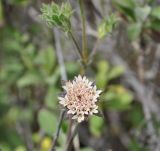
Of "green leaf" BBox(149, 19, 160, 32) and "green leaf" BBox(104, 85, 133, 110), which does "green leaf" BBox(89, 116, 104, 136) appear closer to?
"green leaf" BBox(104, 85, 133, 110)

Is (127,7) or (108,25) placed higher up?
(127,7)

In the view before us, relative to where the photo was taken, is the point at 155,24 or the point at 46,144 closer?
the point at 155,24

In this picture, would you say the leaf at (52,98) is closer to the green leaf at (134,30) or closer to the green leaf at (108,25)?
the green leaf at (134,30)

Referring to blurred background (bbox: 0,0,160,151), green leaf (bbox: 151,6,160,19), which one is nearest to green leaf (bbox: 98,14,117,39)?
green leaf (bbox: 151,6,160,19)

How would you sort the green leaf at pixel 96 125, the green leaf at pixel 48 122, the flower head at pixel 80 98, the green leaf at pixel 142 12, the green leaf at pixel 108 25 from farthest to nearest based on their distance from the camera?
the green leaf at pixel 96 125, the green leaf at pixel 48 122, the green leaf at pixel 142 12, the green leaf at pixel 108 25, the flower head at pixel 80 98

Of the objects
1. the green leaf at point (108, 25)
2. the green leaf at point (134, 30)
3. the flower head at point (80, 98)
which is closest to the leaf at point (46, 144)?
the green leaf at point (134, 30)

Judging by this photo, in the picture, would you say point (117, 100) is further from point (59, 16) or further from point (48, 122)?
point (59, 16)

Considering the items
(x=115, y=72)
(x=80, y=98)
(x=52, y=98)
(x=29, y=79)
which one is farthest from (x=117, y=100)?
(x=80, y=98)

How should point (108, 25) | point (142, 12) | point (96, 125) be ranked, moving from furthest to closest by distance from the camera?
point (96, 125)
point (142, 12)
point (108, 25)
